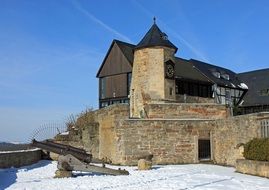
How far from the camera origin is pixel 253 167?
14438mm

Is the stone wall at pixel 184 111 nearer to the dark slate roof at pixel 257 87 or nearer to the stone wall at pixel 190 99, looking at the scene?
the stone wall at pixel 190 99

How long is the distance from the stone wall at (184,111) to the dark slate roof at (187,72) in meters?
11.5

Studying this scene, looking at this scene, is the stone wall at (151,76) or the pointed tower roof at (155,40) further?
the pointed tower roof at (155,40)

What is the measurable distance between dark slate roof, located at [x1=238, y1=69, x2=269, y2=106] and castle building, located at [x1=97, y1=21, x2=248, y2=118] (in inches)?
29.0

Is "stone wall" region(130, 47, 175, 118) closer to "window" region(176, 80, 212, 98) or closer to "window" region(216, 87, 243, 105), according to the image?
"window" region(176, 80, 212, 98)

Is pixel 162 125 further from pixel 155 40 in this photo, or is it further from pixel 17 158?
pixel 155 40

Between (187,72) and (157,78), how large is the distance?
11.9 meters

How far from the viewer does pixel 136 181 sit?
1298 cm

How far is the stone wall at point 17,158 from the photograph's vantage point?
16859 millimetres

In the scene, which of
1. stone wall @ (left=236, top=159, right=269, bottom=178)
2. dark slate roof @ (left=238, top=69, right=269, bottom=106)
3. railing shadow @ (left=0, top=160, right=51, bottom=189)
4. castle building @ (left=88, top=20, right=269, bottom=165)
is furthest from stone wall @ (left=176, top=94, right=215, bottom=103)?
stone wall @ (left=236, top=159, right=269, bottom=178)

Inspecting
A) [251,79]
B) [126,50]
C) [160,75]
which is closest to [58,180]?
[160,75]

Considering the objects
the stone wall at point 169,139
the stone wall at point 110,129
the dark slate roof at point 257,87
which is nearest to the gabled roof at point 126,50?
the dark slate roof at point 257,87

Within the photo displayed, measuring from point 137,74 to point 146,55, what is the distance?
A: 1456 millimetres

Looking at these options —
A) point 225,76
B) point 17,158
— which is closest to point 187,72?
point 225,76
